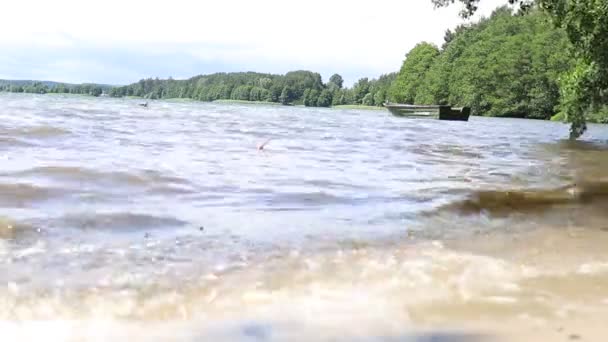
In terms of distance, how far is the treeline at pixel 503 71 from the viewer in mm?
86125

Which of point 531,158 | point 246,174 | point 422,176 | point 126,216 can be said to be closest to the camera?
point 126,216

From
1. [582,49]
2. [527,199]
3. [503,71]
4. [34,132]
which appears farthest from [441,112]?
[527,199]

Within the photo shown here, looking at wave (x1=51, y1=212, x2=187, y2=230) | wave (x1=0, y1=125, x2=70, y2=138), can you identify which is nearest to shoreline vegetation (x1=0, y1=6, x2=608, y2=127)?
wave (x1=0, y1=125, x2=70, y2=138)

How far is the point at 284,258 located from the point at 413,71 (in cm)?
12355

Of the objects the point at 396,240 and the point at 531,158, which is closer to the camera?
the point at 396,240

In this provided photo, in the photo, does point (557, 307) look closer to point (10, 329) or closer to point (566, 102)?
point (10, 329)

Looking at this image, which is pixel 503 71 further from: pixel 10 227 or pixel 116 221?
pixel 10 227

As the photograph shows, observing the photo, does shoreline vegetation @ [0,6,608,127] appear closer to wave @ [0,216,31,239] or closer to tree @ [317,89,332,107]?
tree @ [317,89,332,107]

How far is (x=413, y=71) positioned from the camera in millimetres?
125688

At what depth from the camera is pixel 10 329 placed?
345 cm

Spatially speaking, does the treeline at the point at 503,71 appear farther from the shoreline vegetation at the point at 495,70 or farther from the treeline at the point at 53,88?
the treeline at the point at 53,88

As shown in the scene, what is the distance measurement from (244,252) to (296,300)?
153cm

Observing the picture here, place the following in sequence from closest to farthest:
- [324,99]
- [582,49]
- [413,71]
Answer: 1. [582,49]
2. [413,71]
3. [324,99]

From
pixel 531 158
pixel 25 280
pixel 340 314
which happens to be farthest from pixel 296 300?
pixel 531 158
